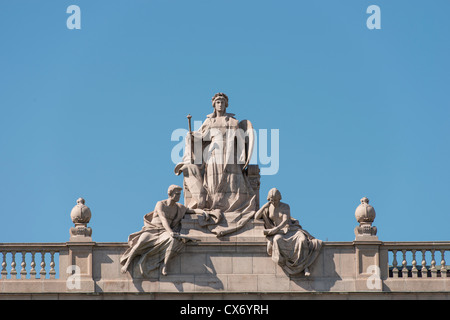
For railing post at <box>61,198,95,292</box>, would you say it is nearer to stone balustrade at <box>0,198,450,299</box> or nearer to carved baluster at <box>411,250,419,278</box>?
stone balustrade at <box>0,198,450,299</box>

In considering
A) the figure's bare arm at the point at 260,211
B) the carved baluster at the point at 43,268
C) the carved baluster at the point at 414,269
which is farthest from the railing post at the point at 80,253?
the carved baluster at the point at 414,269

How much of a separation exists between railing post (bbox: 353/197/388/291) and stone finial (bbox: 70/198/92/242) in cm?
734

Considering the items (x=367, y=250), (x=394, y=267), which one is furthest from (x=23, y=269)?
(x=394, y=267)

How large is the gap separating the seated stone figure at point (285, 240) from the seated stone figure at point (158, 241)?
90.4 inches

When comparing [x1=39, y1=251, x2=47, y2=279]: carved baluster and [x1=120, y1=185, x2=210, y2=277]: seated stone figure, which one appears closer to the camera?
[x1=120, y1=185, x2=210, y2=277]: seated stone figure

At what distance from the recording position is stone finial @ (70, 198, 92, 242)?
42.6 m

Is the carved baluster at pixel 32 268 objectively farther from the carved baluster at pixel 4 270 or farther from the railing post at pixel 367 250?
the railing post at pixel 367 250

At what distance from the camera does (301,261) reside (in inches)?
1666

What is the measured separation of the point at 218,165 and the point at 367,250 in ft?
15.8

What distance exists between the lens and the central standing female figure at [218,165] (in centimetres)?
4331

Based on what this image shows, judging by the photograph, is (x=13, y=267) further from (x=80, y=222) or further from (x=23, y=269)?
(x=80, y=222)

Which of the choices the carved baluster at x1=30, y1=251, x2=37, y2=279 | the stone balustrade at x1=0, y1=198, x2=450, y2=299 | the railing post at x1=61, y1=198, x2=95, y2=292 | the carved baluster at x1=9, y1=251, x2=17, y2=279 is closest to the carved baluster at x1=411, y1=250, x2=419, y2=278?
the stone balustrade at x1=0, y1=198, x2=450, y2=299

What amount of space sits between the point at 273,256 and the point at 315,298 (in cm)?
164

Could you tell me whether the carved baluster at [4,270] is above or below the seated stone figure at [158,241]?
below
